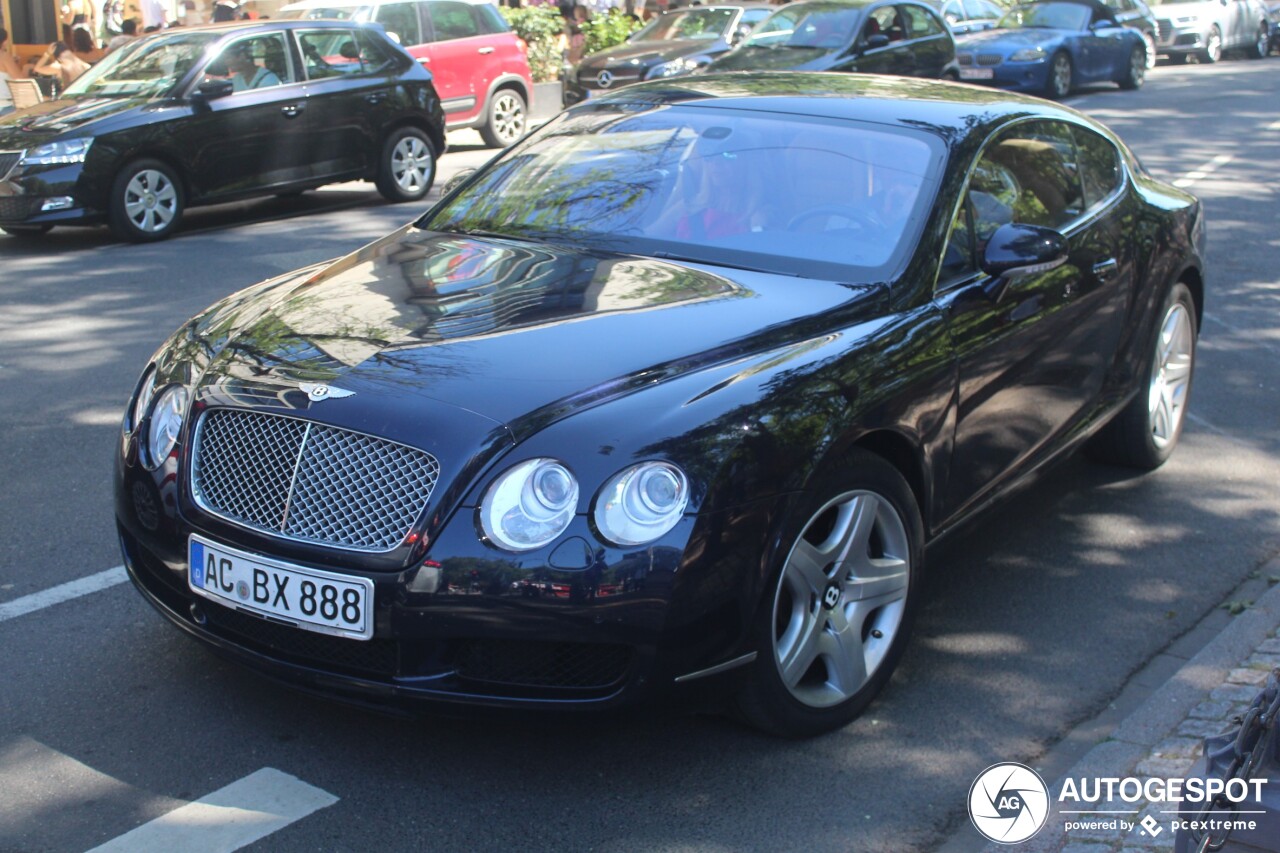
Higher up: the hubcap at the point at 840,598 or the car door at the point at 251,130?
the car door at the point at 251,130

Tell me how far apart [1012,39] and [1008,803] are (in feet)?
68.3

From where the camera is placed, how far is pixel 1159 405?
6.12 metres

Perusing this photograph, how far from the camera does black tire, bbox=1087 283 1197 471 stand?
19.5 feet

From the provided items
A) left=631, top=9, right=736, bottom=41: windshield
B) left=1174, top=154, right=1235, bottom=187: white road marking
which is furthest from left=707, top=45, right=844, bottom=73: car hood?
left=1174, top=154, right=1235, bottom=187: white road marking

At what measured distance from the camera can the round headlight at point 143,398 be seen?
4016 mm

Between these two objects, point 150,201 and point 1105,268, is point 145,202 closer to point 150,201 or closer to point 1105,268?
point 150,201

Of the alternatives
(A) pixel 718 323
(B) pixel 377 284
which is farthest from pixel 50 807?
(A) pixel 718 323

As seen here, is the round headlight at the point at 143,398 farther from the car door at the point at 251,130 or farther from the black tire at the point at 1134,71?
the black tire at the point at 1134,71

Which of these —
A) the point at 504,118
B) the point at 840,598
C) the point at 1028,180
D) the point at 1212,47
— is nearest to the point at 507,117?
the point at 504,118

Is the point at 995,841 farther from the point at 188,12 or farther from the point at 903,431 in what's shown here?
the point at 188,12

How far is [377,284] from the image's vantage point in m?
4.42

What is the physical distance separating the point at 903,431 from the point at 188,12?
22109 millimetres

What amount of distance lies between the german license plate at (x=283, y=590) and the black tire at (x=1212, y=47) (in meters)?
30.4

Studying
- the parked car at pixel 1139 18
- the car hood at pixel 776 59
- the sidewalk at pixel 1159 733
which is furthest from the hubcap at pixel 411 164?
the parked car at pixel 1139 18
